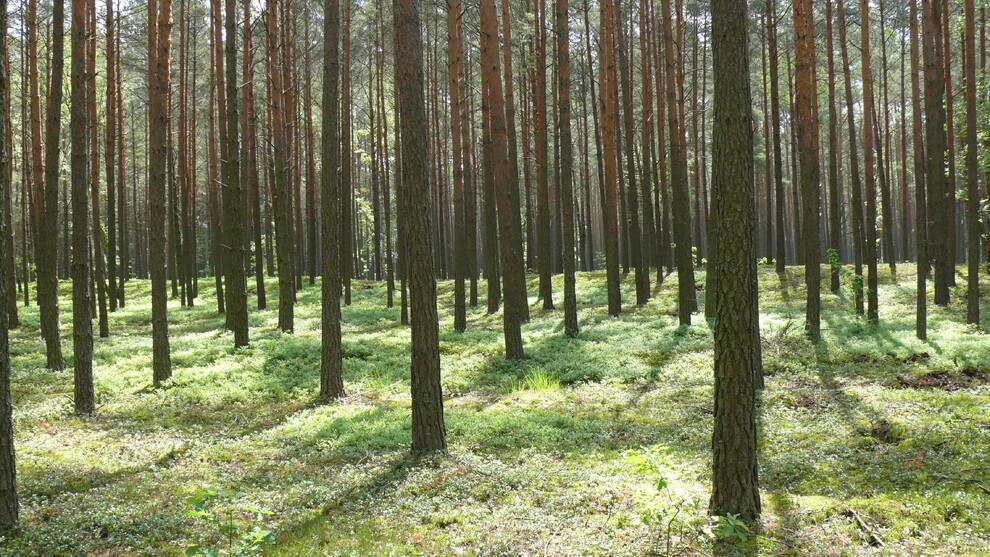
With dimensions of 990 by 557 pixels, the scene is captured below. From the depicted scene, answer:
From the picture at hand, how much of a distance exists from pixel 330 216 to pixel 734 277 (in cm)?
711

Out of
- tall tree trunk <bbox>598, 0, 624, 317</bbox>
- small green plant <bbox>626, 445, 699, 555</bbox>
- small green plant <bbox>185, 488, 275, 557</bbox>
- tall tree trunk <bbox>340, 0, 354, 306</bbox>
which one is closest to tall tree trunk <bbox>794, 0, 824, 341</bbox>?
tall tree trunk <bbox>598, 0, 624, 317</bbox>

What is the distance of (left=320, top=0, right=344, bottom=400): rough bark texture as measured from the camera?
10.0 m

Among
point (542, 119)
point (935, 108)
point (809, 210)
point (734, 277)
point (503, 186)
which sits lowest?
point (734, 277)

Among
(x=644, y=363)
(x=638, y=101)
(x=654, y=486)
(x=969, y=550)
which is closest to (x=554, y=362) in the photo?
(x=644, y=363)

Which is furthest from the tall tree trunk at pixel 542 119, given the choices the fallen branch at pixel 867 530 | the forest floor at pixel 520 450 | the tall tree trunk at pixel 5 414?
the tall tree trunk at pixel 5 414

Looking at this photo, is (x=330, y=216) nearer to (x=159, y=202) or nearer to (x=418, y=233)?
(x=159, y=202)

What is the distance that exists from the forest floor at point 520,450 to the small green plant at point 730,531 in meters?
0.04

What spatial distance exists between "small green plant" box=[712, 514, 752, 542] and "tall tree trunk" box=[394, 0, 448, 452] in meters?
3.41

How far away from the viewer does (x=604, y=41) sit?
1756 centimetres

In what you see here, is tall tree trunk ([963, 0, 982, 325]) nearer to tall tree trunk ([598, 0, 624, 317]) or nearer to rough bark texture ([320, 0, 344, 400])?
tall tree trunk ([598, 0, 624, 317])

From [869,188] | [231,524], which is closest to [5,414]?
[231,524]

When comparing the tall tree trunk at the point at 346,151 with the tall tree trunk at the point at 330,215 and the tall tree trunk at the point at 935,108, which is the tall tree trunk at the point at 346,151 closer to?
the tall tree trunk at the point at 330,215

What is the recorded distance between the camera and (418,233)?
281 inches

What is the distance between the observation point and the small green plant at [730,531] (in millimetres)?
4539
